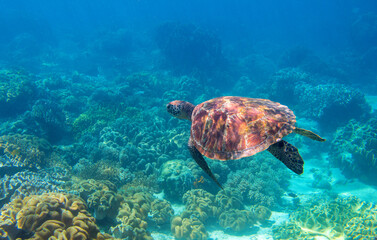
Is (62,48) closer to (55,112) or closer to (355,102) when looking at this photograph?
(55,112)

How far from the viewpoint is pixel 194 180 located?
7074mm

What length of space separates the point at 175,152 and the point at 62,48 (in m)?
40.6

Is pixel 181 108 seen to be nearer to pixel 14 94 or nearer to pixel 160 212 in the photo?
pixel 160 212

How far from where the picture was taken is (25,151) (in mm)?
7297

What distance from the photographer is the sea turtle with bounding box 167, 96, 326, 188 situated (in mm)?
3326

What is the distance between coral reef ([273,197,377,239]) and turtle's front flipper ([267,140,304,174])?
150 inches

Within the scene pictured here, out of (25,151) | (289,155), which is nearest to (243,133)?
(289,155)

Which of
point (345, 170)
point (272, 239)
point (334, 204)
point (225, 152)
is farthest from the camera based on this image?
point (345, 170)

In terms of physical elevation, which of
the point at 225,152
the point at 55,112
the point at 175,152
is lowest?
the point at 225,152

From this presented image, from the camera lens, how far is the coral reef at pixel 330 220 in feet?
18.3

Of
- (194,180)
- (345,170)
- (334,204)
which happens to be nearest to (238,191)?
(194,180)

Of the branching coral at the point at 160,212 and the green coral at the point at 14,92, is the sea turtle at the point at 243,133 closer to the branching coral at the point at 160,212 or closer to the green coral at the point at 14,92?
the branching coral at the point at 160,212

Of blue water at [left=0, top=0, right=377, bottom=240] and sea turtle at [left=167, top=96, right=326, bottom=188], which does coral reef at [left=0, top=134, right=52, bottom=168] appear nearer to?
blue water at [left=0, top=0, right=377, bottom=240]

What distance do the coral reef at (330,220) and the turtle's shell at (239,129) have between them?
4.32 m
